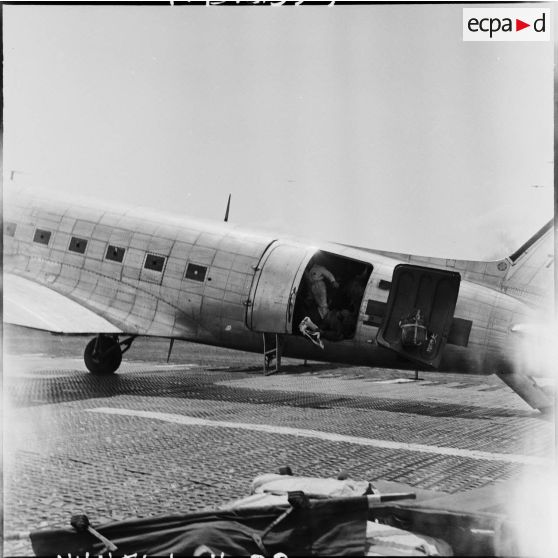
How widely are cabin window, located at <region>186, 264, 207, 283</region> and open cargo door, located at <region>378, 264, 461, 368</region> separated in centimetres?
311

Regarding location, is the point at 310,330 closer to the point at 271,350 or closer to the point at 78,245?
the point at 271,350

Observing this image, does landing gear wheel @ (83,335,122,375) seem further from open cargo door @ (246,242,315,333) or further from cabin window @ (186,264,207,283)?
open cargo door @ (246,242,315,333)

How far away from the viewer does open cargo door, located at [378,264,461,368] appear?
9.15 metres

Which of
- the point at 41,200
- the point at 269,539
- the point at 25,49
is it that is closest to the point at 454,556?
the point at 269,539

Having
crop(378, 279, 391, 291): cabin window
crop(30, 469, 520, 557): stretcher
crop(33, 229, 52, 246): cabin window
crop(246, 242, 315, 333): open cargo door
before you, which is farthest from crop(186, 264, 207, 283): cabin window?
crop(30, 469, 520, 557): stretcher

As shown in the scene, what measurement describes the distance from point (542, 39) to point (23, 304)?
754 cm

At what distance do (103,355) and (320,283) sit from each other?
4149mm

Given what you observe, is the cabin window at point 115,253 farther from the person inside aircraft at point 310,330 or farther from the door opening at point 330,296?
the person inside aircraft at point 310,330

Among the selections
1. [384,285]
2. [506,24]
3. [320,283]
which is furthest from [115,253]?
[506,24]

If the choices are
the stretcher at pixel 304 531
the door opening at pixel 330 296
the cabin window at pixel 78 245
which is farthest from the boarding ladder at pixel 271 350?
the stretcher at pixel 304 531

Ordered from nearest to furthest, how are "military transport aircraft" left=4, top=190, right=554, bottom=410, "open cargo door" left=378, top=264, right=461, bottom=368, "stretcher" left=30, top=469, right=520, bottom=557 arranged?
"stretcher" left=30, top=469, right=520, bottom=557, "military transport aircraft" left=4, top=190, right=554, bottom=410, "open cargo door" left=378, top=264, right=461, bottom=368

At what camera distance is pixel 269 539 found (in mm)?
5211

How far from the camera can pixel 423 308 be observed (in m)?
9.28

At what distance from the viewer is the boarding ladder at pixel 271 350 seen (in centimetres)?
1014
